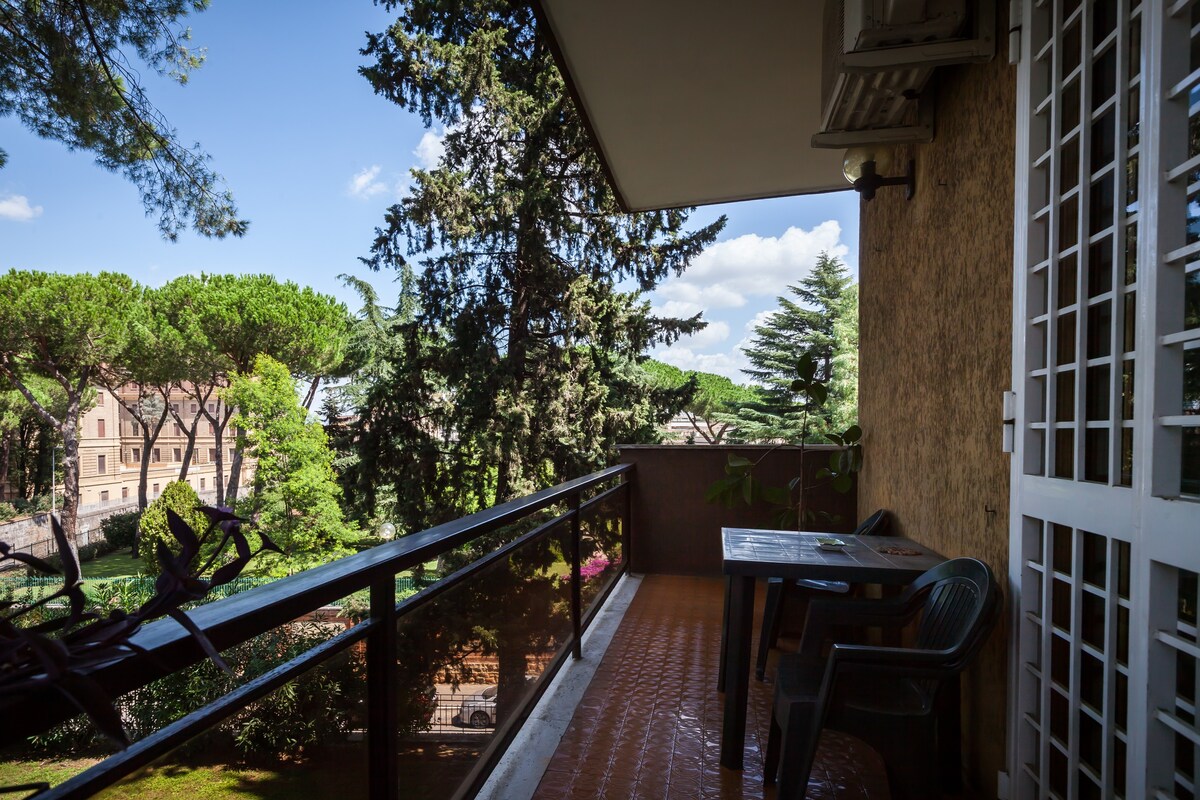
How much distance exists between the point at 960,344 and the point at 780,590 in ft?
4.55

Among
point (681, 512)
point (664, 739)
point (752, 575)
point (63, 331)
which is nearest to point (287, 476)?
point (63, 331)

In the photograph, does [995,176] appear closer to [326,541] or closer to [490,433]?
[490,433]

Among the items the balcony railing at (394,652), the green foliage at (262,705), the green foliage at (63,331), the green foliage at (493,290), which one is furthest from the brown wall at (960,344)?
the green foliage at (63,331)

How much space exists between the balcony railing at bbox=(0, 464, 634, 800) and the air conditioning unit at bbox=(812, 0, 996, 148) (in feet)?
5.73

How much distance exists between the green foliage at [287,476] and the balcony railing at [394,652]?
1825 centimetres

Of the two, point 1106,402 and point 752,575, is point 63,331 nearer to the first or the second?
point 752,575

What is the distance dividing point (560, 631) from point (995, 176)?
2.39 metres

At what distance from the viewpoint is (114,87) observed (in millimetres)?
5324

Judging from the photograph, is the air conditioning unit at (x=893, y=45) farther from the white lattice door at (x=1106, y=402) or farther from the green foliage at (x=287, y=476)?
the green foliage at (x=287, y=476)

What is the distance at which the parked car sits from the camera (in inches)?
74.6

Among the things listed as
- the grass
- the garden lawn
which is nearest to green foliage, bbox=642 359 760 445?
the grass

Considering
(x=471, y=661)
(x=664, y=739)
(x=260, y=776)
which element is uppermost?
(x=260, y=776)

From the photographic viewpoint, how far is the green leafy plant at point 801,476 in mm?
3836

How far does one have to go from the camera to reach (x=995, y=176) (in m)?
2.12
